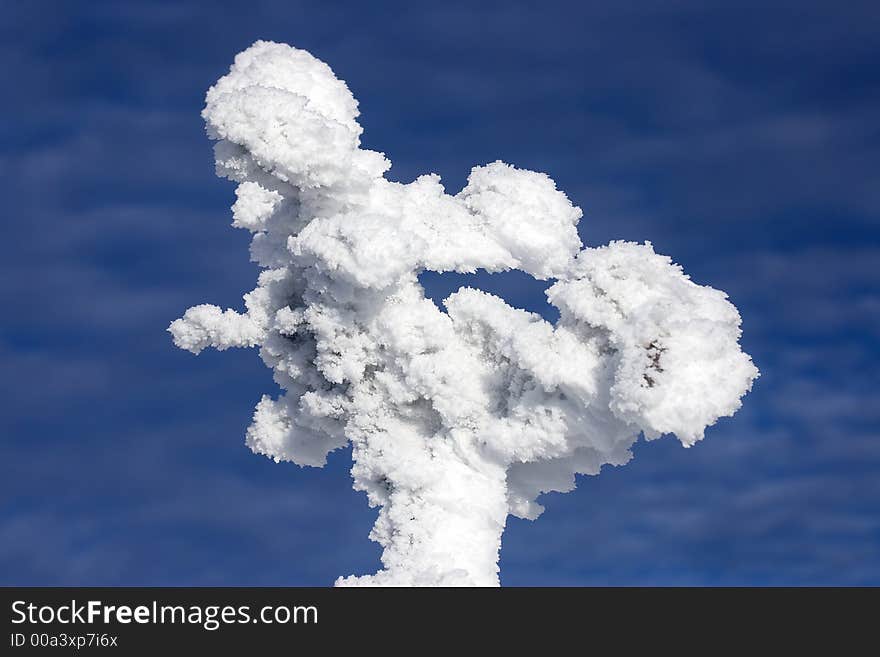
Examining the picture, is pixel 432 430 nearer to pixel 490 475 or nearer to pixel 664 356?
pixel 490 475

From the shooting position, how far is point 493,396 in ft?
50.5

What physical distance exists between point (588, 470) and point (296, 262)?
4322mm

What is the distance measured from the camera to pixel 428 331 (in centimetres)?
1522

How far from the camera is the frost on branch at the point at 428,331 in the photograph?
45.2ft

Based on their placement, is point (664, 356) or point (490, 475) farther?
point (490, 475)

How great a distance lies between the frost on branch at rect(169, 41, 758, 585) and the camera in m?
13.8

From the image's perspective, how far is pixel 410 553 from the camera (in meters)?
14.7

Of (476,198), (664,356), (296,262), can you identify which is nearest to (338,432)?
(296,262)
